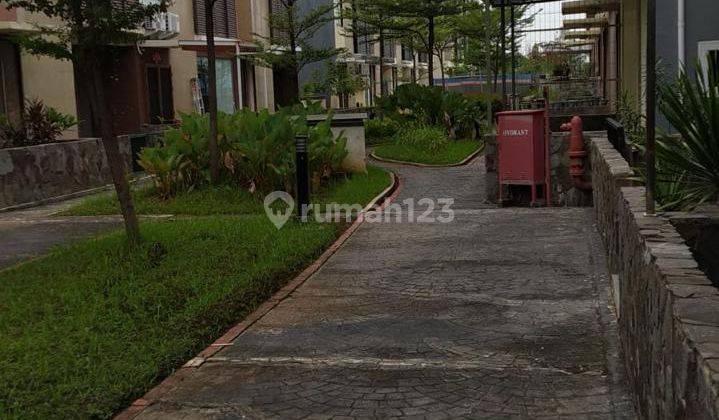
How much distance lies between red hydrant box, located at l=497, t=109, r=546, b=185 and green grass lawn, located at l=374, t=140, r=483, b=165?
19.7 feet

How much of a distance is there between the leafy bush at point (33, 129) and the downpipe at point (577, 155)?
9715mm

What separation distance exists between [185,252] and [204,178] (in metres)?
5.16

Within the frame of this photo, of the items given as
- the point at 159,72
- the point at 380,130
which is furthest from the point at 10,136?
the point at 159,72

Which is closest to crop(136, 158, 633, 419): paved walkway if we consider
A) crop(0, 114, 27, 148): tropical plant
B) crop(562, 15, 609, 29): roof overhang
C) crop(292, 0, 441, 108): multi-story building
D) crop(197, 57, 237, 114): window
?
crop(0, 114, 27, 148): tropical plant

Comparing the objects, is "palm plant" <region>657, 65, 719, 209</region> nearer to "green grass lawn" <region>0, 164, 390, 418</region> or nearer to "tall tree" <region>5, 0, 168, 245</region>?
"green grass lawn" <region>0, 164, 390, 418</region>

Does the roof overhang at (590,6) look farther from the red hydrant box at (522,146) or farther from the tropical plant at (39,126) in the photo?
the tropical plant at (39,126)

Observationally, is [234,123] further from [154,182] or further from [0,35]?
[0,35]

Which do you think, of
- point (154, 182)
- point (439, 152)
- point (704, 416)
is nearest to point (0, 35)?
point (154, 182)

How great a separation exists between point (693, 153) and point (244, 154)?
8.81 m

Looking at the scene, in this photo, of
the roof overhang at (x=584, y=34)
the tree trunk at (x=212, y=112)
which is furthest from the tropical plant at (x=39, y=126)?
the roof overhang at (x=584, y=34)

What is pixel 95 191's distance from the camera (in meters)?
16.5

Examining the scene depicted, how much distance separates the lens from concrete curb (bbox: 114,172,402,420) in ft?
17.2

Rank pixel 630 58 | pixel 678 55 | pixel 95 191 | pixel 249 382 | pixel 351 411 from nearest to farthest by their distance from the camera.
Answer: pixel 351 411 → pixel 249 382 → pixel 678 55 → pixel 95 191 → pixel 630 58

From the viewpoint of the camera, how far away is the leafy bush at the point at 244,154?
13.8 m
